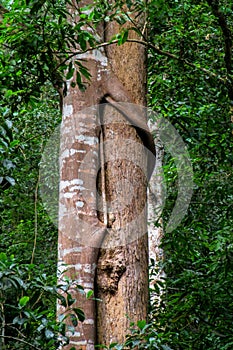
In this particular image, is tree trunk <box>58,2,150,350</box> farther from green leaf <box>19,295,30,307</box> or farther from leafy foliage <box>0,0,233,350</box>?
green leaf <box>19,295,30,307</box>

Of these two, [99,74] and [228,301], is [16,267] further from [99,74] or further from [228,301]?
[228,301]

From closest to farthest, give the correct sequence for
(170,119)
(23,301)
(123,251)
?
(23,301), (123,251), (170,119)

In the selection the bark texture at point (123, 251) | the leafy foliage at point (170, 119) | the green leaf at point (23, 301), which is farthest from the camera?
the bark texture at point (123, 251)

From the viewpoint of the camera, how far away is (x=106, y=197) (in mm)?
3896

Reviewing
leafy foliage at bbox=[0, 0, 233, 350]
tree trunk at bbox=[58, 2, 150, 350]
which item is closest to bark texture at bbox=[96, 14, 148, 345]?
tree trunk at bbox=[58, 2, 150, 350]

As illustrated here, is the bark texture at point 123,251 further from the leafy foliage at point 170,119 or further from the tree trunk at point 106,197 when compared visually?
the leafy foliage at point 170,119

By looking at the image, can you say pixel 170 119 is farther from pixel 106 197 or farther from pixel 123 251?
pixel 123 251

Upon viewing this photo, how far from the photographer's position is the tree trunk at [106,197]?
3.69 meters

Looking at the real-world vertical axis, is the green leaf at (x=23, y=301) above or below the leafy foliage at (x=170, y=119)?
below

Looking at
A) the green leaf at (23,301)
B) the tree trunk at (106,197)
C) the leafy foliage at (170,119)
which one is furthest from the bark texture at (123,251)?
the green leaf at (23,301)

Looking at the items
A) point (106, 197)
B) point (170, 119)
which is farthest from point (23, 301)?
point (170, 119)

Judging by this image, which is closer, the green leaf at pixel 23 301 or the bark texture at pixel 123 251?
the green leaf at pixel 23 301

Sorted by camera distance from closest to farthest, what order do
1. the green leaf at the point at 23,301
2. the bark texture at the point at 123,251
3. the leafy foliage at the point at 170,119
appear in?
the green leaf at the point at 23,301 → the leafy foliage at the point at 170,119 → the bark texture at the point at 123,251

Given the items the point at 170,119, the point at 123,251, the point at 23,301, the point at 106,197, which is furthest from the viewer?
the point at 170,119
